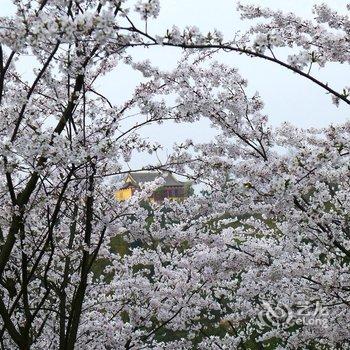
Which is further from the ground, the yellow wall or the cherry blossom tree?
the yellow wall

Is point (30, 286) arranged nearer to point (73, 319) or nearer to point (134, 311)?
point (134, 311)

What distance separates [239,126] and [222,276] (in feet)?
9.40

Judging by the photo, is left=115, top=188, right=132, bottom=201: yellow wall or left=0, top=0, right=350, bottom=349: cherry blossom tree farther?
left=115, top=188, right=132, bottom=201: yellow wall

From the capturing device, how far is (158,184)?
29.1ft

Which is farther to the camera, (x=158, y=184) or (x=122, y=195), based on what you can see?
(x=122, y=195)

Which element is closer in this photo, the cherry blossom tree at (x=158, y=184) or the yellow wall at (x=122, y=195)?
the cherry blossom tree at (x=158, y=184)

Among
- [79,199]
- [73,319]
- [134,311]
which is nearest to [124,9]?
[79,199]

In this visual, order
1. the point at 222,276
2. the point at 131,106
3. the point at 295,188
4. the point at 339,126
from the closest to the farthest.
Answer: the point at 295,188, the point at 131,106, the point at 339,126, the point at 222,276

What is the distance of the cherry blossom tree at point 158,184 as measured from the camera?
151 inches

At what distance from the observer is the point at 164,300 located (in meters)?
8.68

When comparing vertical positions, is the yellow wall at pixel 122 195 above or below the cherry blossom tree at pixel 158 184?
above

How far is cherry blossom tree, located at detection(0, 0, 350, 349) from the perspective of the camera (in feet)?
12.6

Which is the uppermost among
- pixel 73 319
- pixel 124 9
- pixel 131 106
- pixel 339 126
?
pixel 339 126

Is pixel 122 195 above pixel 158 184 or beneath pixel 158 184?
above
